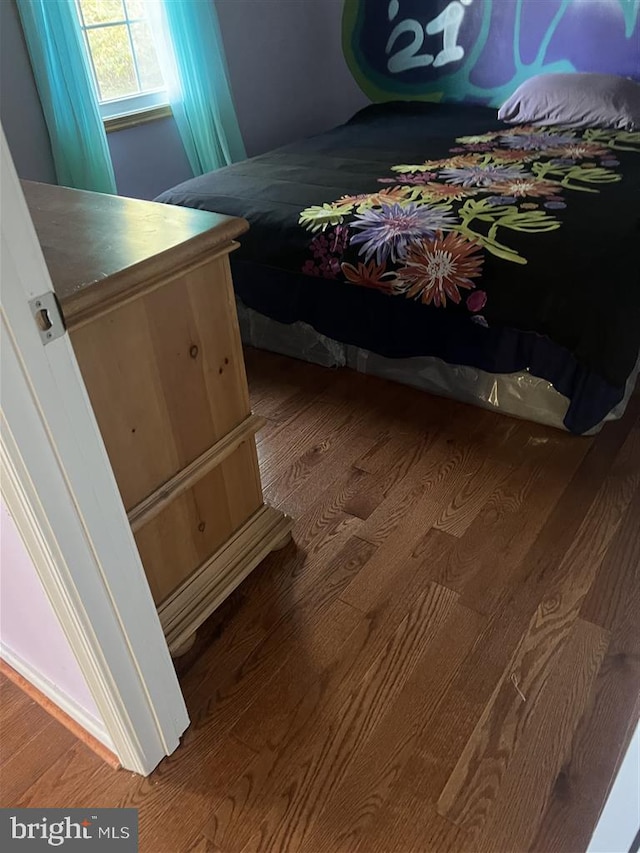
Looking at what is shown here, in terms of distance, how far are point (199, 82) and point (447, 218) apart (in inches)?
75.0

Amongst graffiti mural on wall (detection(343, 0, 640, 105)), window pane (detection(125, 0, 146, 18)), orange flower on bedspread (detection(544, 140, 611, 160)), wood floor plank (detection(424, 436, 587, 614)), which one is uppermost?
window pane (detection(125, 0, 146, 18))

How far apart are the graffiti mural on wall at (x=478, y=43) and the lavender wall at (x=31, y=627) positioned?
3.49 metres

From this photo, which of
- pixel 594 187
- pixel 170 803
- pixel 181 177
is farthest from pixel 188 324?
pixel 181 177

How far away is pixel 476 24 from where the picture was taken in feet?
11.3

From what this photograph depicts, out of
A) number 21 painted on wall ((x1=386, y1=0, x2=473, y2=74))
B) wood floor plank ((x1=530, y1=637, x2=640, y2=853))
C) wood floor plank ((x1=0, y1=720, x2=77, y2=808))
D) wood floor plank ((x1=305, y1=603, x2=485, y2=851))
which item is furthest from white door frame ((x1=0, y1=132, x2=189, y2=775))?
number 21 painted on wall ((x1=386, y1=0, x2=473, y2=74))

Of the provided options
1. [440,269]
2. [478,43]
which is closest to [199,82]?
[478,43]

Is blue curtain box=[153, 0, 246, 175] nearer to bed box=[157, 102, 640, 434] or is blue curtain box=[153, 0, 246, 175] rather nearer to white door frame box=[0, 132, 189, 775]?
bed box=[157, 102, 640, 434]

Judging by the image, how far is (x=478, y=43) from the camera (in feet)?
11.5

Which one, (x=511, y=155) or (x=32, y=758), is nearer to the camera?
(x=32, y=758)

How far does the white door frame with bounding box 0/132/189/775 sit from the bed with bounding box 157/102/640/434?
1277 millimetres

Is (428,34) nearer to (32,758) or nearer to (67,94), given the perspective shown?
(67,94)

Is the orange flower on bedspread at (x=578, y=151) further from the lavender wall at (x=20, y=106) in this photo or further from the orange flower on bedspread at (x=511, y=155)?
the lavender wall at (x=20, y=106)

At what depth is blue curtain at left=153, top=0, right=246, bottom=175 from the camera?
3.10 m

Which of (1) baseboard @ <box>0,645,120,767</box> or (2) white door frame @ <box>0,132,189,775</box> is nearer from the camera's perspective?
(2) white door frame @ <box>0,132,189,775</box>
